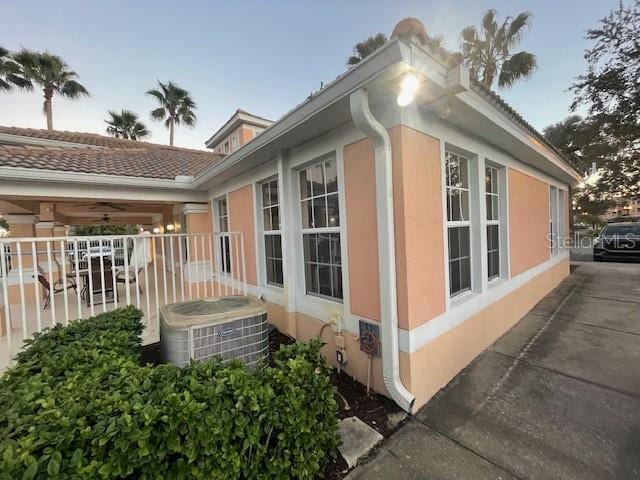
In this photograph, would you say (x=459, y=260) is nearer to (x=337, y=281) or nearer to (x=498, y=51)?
(x=337, y=281)

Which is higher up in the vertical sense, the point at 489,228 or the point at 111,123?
the point at 111,123

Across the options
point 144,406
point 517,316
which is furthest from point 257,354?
point 517,316

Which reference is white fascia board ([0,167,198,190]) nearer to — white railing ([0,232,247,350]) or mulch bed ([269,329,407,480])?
white railing ([0,232,247,350])

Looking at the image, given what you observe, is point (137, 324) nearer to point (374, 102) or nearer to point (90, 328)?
point (90, 328)

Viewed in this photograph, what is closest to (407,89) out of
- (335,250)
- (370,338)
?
(335,250)

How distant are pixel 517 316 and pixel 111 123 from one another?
82.5 feet

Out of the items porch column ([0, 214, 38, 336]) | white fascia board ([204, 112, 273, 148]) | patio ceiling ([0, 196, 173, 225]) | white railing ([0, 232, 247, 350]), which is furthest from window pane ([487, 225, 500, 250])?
white fascia board ([204, 112, 273, 148])

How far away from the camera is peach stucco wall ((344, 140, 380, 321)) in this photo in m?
2.74

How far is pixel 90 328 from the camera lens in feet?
7.91

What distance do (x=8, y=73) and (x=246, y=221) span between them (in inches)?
748

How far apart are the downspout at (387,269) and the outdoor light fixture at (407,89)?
0.27 meters

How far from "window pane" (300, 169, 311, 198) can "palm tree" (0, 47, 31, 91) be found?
1985cm

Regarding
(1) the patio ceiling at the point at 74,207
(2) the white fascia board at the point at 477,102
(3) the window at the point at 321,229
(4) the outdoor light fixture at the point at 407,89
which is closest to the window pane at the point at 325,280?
(3) the window at the point at 321,229

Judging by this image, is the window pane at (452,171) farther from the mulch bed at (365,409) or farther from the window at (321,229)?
the mulch bed at (365,409)
